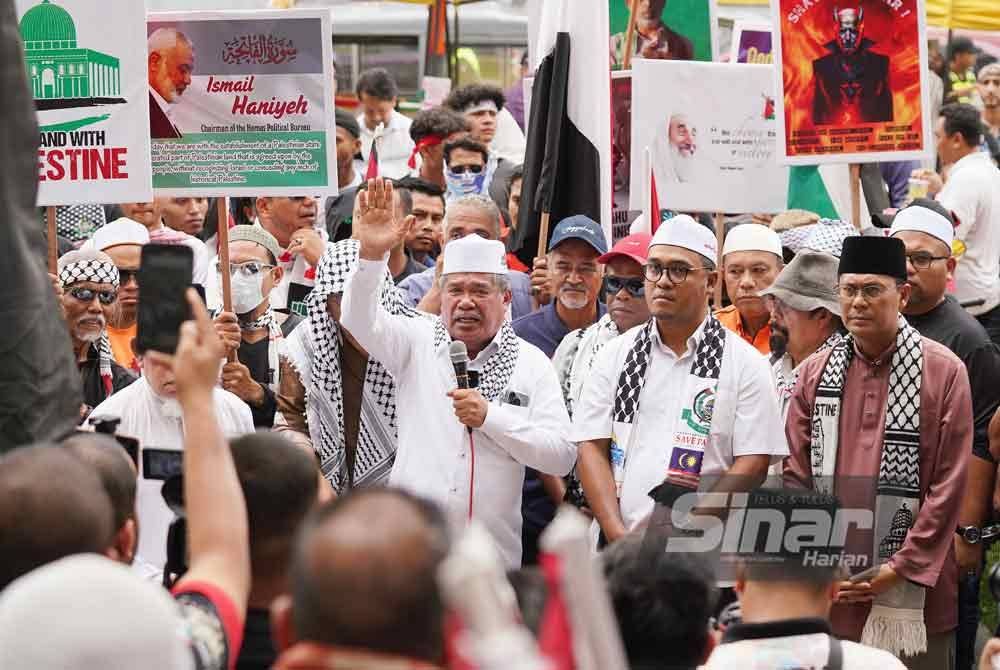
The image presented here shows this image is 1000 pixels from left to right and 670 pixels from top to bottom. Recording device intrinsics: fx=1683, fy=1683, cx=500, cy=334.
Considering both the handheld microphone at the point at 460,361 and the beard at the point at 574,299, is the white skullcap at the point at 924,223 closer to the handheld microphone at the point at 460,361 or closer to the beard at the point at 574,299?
the beard at the point at 574,299

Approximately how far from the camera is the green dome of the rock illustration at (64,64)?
708 centimetres

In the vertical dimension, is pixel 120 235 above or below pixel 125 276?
above

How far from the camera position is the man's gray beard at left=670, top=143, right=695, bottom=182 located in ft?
31.1

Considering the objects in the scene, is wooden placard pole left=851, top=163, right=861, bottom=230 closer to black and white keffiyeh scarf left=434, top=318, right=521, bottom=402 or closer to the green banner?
black and white keffiyeh scarf left=434, top=318, right=521, bottom=402

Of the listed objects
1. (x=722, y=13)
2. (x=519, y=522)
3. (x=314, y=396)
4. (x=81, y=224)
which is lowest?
(x=519, y=522)

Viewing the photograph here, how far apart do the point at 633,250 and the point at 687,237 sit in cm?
70

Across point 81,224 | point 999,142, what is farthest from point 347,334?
point 999,142

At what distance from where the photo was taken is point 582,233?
26.3 feet

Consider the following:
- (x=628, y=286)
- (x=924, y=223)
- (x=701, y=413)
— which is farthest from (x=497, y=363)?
(x=924, y=223)

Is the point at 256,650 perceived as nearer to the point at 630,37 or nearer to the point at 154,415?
the point at 154,415

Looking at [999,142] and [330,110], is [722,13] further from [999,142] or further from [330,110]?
[330,110]

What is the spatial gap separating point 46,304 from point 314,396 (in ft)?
9.49

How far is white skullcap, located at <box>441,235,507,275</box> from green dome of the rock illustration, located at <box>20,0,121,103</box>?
1.57 m

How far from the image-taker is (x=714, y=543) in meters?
6.01
